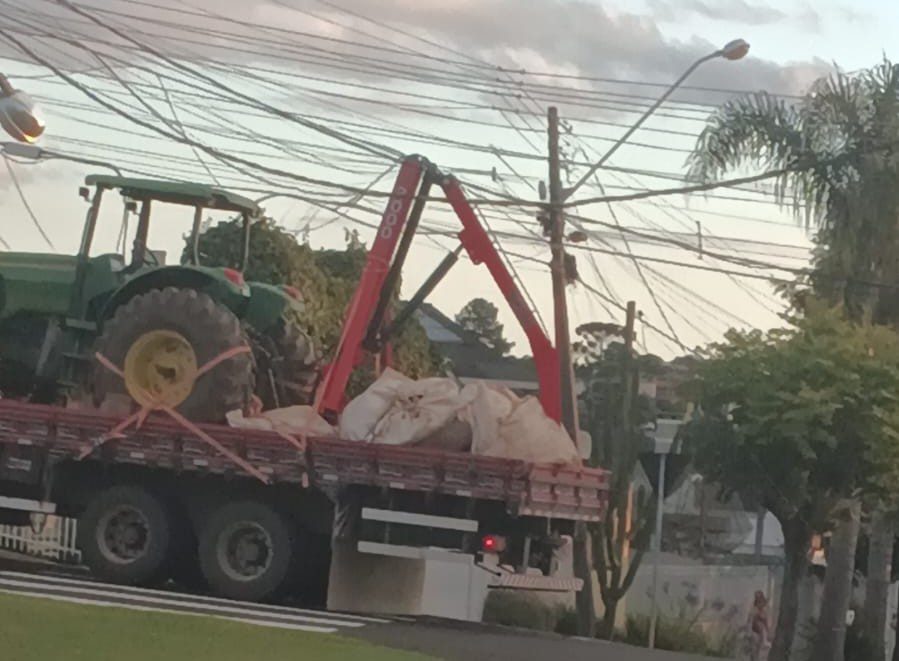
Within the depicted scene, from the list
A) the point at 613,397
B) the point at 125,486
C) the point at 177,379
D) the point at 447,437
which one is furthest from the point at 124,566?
the point at 613,397

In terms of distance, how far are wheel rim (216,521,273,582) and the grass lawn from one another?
7.84 ft

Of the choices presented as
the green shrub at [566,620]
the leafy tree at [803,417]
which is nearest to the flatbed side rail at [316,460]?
the leafy tree at [803,417]

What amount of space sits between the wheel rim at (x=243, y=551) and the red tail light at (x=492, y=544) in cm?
190

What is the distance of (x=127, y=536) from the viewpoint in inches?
650

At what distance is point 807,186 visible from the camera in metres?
27.0

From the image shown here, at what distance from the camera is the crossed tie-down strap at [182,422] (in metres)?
15.9

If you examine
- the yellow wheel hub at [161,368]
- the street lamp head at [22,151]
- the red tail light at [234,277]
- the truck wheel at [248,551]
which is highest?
the street lamp head at [22,151]

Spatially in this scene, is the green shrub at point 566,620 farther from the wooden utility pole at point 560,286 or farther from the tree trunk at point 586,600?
the wooden utility pole at point 560,286

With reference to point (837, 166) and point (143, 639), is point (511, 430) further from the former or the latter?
point (837, 166)

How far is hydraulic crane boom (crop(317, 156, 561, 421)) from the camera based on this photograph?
727 inches

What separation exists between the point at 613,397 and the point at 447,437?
61.4ft

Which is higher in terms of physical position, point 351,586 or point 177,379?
point 177,379

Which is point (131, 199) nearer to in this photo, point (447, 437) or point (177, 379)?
point (177, 379)

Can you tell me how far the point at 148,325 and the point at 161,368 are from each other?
1.43ft
